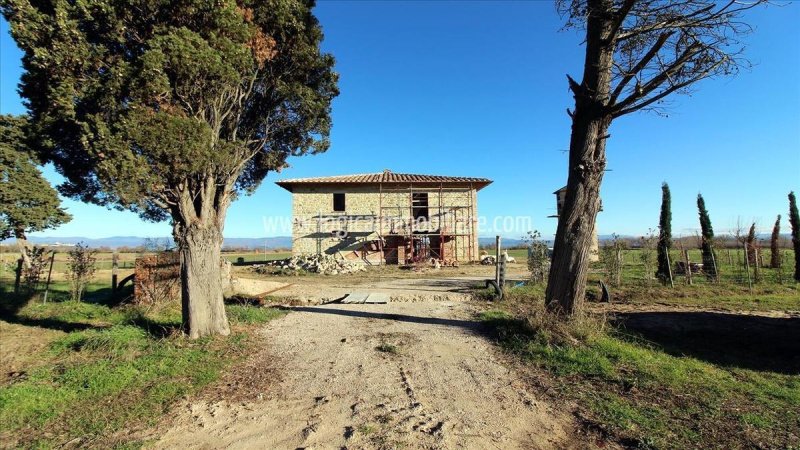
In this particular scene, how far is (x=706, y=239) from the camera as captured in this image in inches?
603

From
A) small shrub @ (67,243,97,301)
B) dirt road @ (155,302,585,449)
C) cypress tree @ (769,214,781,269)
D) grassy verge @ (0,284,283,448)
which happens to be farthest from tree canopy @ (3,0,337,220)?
cypress tree @ (769,214,781,269)

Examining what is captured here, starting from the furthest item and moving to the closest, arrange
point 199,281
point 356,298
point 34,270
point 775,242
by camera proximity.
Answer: point 775,242, point 34,270, point 356,298, point 199,281

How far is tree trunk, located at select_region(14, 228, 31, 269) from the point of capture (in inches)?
435

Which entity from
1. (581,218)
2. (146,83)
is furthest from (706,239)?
(146,83)

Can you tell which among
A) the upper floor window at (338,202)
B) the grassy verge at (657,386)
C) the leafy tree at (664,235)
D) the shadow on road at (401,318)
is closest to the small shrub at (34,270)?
the shadow on road at (401,318)

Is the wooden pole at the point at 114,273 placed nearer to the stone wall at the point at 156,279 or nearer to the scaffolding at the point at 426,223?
the stone wall at the point at 156,279

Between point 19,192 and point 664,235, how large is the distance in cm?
2229

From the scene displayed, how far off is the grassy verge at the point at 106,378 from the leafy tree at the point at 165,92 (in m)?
0.74

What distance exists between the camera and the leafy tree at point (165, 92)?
4.85m

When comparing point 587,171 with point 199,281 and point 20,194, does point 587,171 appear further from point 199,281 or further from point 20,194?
point 20,194

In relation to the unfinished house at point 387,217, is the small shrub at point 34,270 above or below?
below

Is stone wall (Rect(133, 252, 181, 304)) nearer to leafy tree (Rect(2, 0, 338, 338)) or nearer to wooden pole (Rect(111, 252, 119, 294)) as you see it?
leafy tree (Rect(2, 0, 338, 338))

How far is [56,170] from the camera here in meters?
6.75

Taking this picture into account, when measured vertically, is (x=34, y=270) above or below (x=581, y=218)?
below
